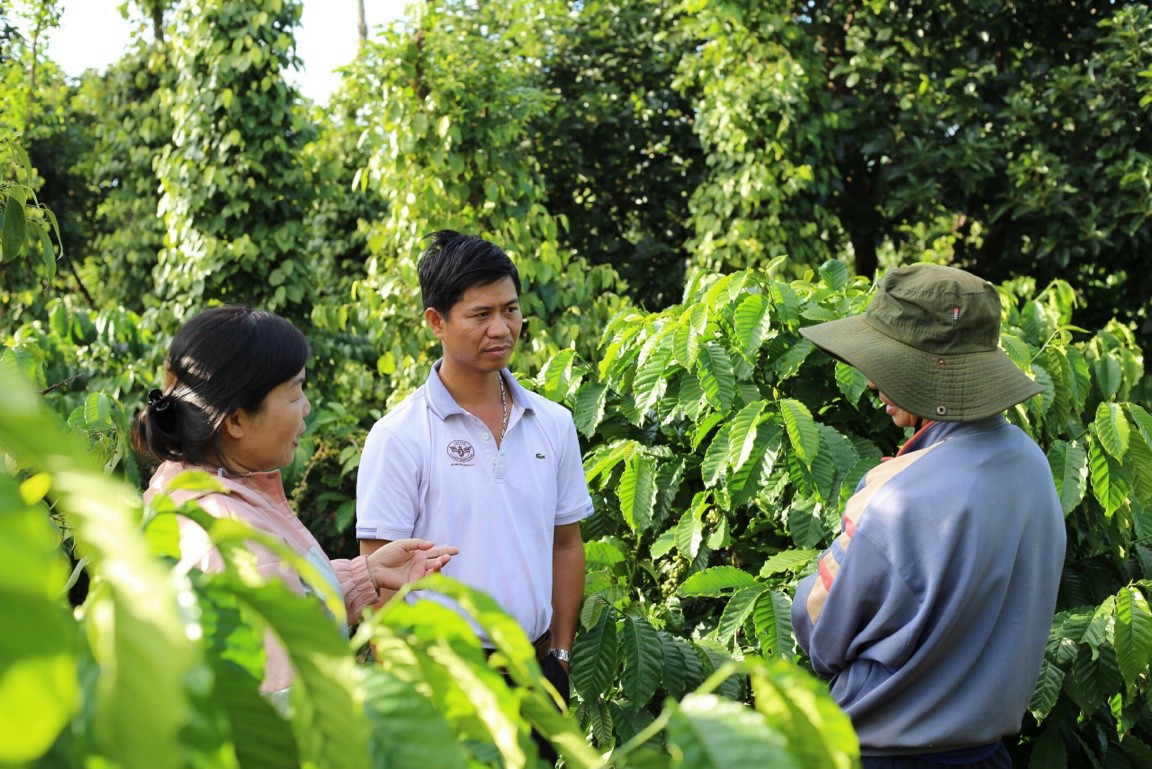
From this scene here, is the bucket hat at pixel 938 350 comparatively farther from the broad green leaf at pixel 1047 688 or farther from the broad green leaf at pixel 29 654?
the broad green leaf at pixel 29 654

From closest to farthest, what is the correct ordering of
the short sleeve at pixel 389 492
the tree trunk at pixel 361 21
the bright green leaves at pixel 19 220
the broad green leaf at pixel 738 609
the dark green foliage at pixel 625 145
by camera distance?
the bright green leaves at pixel 19 220 < the short sleeve at pixel 389 492 < the broad green leaf at pixel 738 609 < the dark green foliage at pixel 625 145 < the tree trunk at pixel 361 21

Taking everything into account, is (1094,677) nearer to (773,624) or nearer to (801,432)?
(773,624)

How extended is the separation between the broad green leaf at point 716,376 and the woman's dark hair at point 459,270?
544 millimetres

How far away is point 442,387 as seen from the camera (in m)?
2.71

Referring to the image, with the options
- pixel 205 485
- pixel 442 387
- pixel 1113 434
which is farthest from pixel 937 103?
pixel 205 485

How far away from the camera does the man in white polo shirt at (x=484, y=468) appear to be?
8.33 ft

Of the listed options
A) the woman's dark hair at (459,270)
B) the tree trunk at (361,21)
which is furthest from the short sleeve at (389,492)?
the tree trunk at (361,21)

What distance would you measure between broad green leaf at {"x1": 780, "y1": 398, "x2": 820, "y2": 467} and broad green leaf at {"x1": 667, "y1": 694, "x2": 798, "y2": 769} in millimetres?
2127

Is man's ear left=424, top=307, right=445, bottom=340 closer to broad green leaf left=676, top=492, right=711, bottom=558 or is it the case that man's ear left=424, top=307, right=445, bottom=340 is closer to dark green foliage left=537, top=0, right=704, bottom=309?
broad green leaf left=676, top=492, right=711, bottom=558

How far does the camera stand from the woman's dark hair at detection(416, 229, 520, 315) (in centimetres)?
272

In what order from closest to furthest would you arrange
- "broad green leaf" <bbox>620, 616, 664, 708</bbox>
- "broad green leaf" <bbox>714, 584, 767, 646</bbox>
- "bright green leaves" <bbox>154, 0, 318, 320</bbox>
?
"broad green leaf" <bbox>620, 616, 664, 708</bbox>
"broad green leaf" <bbox>714, 584, 767, 646</bbox>
"bright green leaves" <bbox>154, 0, 318, 320</bbox>

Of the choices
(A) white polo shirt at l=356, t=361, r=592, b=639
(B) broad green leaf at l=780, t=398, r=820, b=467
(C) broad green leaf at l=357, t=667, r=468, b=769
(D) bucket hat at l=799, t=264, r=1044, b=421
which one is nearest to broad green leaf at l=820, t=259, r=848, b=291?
(B) broad green leaf at l=780, t=398, r=820, b=467

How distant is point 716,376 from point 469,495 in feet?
2.57

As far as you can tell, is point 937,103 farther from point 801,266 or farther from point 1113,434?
point 1113,434
